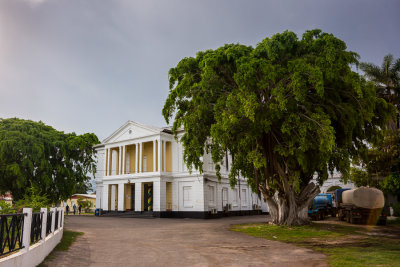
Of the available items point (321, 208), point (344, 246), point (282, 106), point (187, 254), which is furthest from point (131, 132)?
point (344, 246)

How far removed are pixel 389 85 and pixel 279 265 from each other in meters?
28.7

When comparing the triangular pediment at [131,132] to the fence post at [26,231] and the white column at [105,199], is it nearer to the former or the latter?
the white column at [105,199]

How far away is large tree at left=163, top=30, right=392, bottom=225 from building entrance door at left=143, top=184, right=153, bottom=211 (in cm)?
1828

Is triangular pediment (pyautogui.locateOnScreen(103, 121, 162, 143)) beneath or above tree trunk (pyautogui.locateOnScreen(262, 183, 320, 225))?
above

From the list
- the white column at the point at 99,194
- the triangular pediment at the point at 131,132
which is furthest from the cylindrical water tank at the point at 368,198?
the white column at the point at 99,194

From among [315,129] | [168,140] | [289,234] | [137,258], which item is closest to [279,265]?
[137,258]

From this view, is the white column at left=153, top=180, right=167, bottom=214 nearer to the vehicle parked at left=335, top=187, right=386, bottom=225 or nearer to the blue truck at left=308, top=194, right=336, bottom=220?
the blue truck at left=308, top=194, right=336, bottom=220

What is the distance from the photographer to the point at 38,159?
87.0ft

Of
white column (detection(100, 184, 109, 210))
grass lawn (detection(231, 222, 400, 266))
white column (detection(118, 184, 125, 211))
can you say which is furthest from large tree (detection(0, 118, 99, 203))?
grass lawn (detection(231, 222, 400, 266))

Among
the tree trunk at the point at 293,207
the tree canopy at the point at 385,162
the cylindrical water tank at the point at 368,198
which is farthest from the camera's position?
the tree canopy at the point at 385,162

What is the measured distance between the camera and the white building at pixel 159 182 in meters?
32.5

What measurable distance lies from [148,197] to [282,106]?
2612cm

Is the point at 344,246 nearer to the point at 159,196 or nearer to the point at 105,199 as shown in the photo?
the point at 159,196

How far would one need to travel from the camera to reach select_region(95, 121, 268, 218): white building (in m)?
32.5
